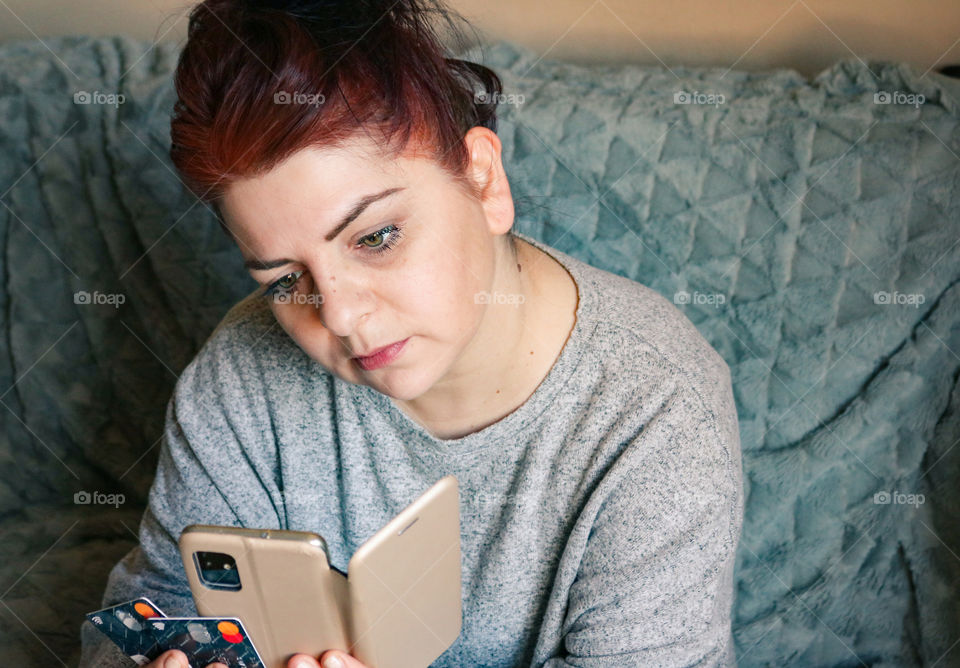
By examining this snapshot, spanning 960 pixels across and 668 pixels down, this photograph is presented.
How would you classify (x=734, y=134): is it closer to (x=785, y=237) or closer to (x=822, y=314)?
(x=785, y=237)

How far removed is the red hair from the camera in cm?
72

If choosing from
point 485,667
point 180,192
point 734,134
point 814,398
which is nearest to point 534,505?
point 485,667

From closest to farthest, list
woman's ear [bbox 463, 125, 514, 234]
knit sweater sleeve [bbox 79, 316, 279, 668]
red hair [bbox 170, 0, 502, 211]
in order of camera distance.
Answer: red hair [bbox 170, 0, 502, 211] → woman's ear [bbox 463, 125, 514, 234] → knit sweater sleeve [bbox 79, 316, 279, 668]

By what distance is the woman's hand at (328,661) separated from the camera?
80 cm

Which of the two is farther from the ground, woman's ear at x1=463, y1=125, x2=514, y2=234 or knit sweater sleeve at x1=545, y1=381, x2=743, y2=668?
woman's ear at x1=463, y1=125, x2=514, y2=234

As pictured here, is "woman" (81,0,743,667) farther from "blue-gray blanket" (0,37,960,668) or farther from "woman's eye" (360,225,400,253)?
"blue-gray blanket" (0,37,960,668)

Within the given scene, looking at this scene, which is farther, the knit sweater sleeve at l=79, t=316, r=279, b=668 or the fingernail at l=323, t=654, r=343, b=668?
the knit sweater sleeve at l=79, t=316, r=279, b=668

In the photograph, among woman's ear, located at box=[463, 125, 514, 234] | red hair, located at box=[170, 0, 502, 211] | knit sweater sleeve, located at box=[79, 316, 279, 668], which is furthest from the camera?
knit sweater sleeve, located at box=[79, 316, 279, 668]

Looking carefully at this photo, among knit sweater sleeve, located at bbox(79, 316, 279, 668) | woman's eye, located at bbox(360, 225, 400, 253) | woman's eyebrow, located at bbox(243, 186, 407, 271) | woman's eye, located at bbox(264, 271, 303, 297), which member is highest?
woman's eyebrow, located at bbox(243, 186, 407, 271)

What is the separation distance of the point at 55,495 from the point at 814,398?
124cm

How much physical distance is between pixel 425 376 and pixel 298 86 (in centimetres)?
29

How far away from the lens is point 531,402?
935mm

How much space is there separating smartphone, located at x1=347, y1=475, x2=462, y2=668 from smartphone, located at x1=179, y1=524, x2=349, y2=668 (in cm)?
2

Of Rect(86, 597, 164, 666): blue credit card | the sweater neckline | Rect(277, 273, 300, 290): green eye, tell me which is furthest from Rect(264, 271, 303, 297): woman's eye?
Rect(86, 597, 164, 666): blue credit card
